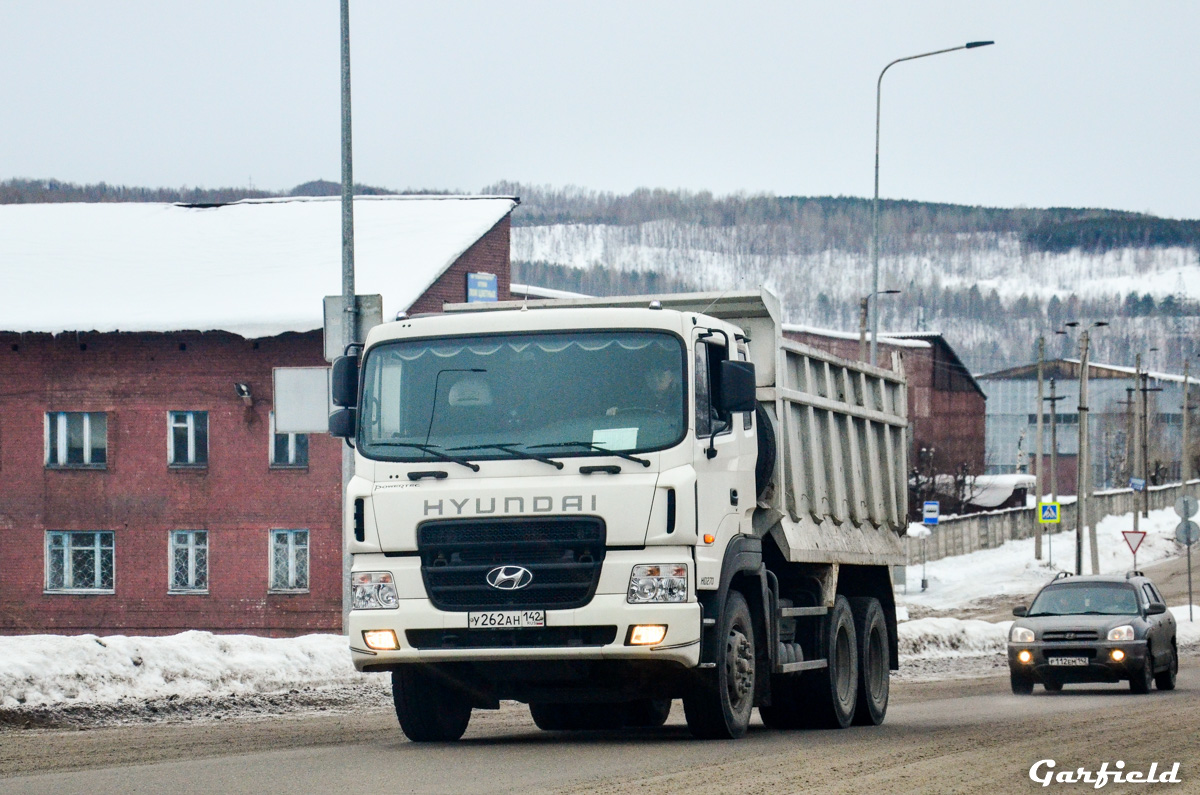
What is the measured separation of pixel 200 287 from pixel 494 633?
32.0 meters

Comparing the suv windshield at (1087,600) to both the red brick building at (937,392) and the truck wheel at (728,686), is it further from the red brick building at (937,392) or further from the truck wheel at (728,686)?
the red brick building at (937,392)

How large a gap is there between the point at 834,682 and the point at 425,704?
374 centimetres

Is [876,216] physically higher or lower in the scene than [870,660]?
higher

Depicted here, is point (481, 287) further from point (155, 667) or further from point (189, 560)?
point (155, 667)

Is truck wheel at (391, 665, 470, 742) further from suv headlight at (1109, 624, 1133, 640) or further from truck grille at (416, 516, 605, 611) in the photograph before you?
suv headlight at (1109, 624, 1133, 640)

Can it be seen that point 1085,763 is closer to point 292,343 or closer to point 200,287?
point 292,343

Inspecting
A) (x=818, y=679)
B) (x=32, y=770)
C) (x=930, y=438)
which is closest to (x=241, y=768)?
(x=32, y=770)

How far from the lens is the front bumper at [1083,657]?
2088 centimetres

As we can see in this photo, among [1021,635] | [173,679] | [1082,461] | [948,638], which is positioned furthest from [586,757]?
[1082,461]

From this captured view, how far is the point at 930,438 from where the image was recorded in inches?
3693

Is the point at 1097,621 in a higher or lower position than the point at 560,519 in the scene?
lower

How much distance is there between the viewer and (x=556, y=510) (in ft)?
34.9

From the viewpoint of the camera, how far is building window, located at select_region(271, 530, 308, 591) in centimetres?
3988

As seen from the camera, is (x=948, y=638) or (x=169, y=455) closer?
(x=948, y=638)
